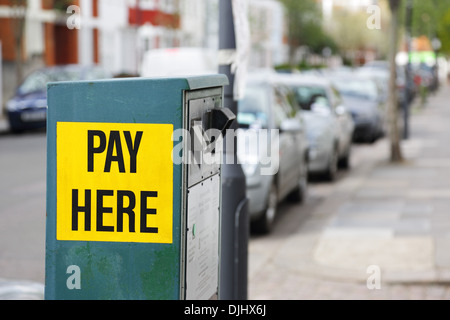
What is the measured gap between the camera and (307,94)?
1611 cm

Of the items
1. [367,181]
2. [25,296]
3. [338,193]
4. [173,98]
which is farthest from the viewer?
[367,181]

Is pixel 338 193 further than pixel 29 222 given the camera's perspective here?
Yes

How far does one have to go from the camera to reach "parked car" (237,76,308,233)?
1001 cm

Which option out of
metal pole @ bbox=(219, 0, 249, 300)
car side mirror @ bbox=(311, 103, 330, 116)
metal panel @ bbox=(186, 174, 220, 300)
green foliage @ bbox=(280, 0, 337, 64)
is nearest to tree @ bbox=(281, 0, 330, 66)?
green foliage @ bbox=(280, 0, 337, 64)

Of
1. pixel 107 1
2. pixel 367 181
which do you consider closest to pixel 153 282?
pixel 367 181

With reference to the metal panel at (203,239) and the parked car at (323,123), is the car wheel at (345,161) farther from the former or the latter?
the metal panel at (203,239)

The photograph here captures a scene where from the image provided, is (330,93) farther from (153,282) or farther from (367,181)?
(153,282)

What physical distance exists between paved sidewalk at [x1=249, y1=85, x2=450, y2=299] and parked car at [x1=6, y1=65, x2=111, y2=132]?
1118cm

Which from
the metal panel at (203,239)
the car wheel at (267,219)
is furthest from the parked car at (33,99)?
the metal panel at (203,239)

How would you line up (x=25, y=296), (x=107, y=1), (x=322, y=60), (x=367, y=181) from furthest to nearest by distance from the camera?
(x=322, y=60) → (x=107, y=1) → (x=367, y=181) → (x=25, y=296)

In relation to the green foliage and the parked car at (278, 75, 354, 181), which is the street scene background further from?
the green foliage

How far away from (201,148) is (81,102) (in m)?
0.57

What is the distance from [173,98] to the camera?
3.84 meters

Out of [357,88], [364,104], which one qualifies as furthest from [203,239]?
[357,88]
